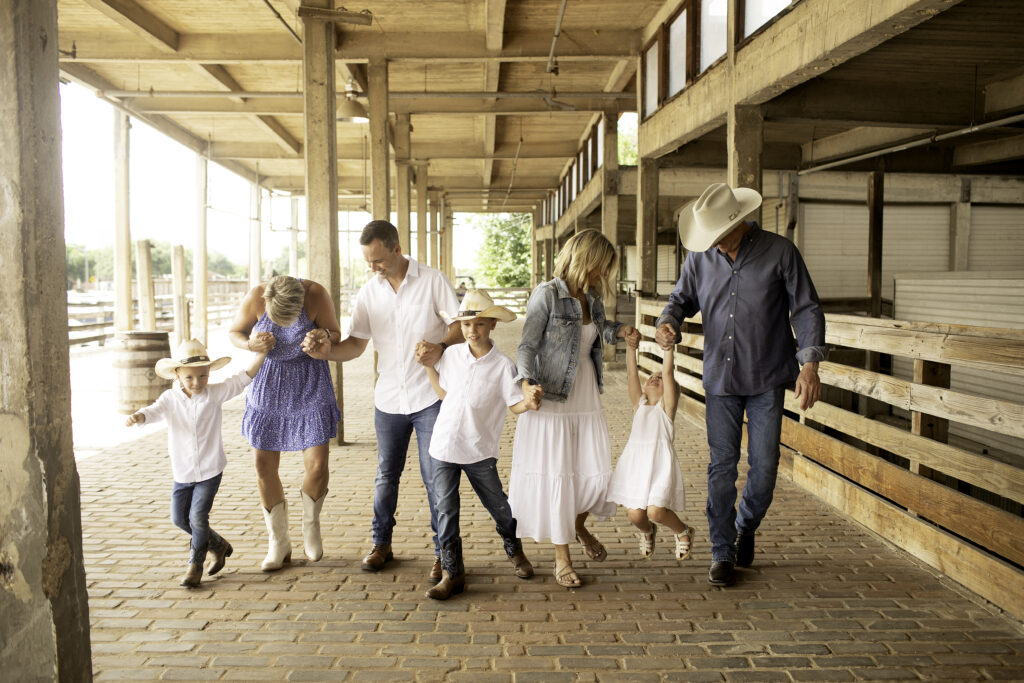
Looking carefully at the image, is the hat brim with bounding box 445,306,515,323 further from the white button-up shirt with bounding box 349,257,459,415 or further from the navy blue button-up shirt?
the navy blue button-up shirt

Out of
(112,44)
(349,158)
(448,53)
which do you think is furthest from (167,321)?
(448,53)

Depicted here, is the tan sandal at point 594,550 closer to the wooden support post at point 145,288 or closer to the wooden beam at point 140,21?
the wooden beam at point 140,21

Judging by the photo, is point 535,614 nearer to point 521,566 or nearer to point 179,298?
point 521,566

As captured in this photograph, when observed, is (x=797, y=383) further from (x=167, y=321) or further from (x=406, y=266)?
(x=167, y=321)

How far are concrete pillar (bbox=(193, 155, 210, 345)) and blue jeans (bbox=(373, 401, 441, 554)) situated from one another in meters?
16.4

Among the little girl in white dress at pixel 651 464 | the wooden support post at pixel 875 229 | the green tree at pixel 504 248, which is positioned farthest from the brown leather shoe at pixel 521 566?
the green tree at pixel 504 248

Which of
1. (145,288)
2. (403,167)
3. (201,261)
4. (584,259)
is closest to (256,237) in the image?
(201,261)

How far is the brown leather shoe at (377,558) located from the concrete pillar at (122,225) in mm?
12623

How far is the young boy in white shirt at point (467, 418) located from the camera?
13.4 ft

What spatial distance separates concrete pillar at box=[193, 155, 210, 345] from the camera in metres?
20.0

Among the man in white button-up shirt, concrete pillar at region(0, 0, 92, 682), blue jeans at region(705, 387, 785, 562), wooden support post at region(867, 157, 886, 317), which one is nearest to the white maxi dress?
the man in white button-up shirt

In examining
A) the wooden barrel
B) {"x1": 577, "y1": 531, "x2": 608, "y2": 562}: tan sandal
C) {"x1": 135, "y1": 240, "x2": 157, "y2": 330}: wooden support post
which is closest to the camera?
{"x1": 577, "y1": 531, "x2": 608, "y2": 562}: tan sandal

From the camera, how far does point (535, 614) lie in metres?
3.91

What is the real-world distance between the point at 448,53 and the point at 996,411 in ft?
31.3
